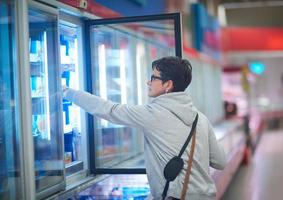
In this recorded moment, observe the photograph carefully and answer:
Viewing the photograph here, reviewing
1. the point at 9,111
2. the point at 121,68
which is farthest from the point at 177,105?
the point at 121,68

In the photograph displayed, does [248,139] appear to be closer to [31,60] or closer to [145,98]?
[145,98]

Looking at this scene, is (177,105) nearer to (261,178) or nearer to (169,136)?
(169,136)

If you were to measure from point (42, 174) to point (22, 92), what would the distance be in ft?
2.39

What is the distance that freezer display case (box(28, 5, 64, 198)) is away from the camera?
370 cm

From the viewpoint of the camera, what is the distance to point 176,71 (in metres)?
3.24

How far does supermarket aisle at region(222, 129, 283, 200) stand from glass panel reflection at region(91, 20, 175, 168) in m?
2.00

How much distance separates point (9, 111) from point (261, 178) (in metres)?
7.07

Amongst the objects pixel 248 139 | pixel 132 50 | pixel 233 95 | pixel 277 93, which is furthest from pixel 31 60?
pixel 277 93

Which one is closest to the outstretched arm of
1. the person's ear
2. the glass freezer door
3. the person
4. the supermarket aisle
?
the person

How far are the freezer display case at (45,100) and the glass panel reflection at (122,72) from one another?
68 centimetres

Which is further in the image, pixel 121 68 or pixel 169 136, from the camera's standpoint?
pixel 121 68

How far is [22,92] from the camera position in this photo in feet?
11.0

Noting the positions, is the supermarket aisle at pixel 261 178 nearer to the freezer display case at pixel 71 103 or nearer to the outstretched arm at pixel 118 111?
the freezer display case at pixel 71 103

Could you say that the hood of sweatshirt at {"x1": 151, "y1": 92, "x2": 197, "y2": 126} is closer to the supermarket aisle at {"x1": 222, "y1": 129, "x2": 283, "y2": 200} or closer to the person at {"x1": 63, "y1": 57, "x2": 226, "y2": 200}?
the person at {"x1": 63, "y1": 57, "x2": 226, "y2": 200}
